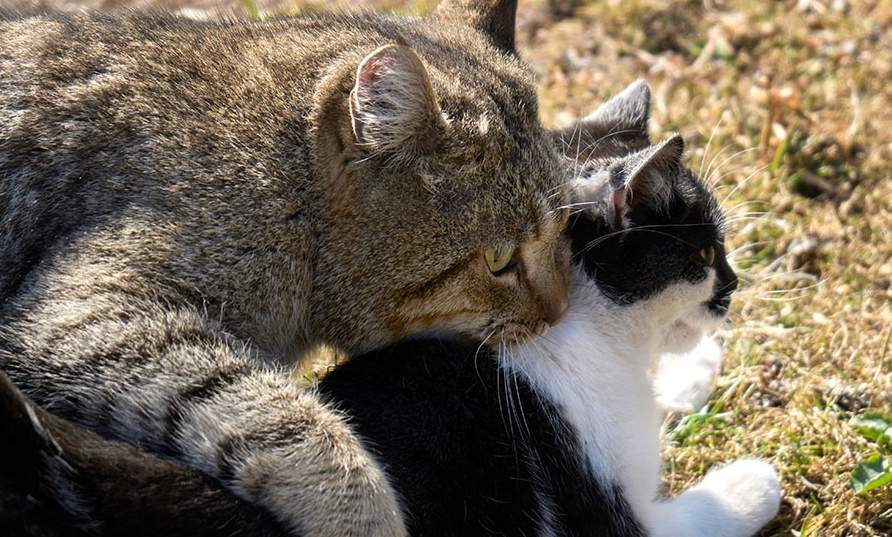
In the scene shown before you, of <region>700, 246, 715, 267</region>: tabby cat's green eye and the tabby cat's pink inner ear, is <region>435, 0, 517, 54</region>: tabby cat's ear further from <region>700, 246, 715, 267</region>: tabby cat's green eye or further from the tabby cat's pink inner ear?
<region>700, 246, 715, 267</region>: tabby cat's green eye

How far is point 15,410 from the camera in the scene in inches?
94.2

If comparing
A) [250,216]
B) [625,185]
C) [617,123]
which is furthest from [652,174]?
[250,216]

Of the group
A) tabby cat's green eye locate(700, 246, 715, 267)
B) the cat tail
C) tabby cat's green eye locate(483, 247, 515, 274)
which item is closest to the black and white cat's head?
tabby cat's green eye locate(700, 246, 715, 267)

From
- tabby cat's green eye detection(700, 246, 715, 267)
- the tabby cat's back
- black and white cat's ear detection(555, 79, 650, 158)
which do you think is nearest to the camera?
the tabby cat's back

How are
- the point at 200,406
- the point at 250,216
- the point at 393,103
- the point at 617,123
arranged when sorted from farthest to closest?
the point at 617,123
the point at 250,216
the point at 393,103
the point at 200,406

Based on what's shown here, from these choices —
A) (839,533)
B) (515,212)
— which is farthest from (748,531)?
(515,212)

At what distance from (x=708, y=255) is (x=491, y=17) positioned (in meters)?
1.28

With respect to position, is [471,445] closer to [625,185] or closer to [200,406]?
[200,406]

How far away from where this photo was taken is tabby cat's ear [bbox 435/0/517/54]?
12.8 ft

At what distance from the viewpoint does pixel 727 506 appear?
3.45 metres

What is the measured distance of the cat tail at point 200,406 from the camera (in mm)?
2619

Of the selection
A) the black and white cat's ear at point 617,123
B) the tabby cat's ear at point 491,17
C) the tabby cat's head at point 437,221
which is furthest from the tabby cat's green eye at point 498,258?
the tabby cat's ear at point 491,17

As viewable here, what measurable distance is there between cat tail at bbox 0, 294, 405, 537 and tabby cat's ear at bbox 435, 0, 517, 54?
1.73 meters

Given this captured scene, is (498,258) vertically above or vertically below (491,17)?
below
